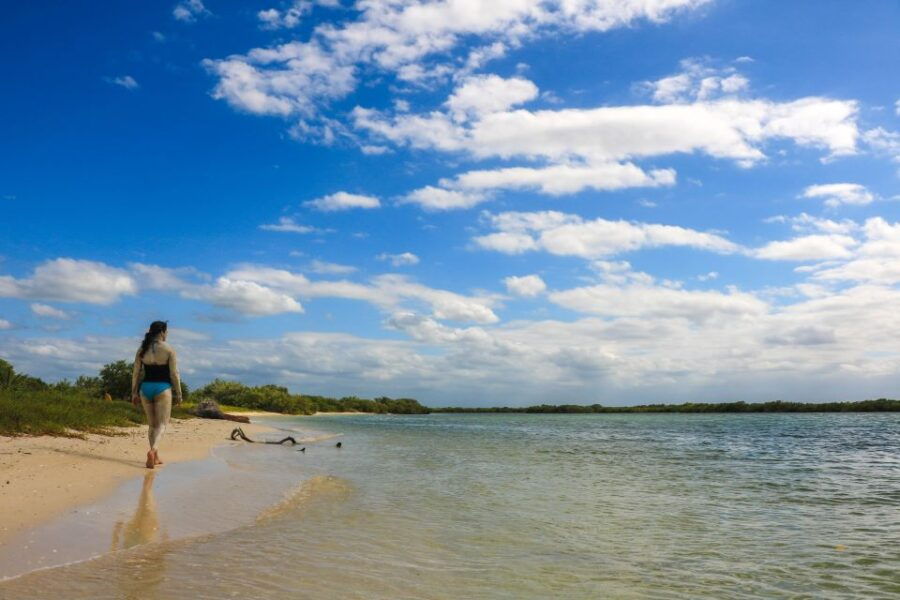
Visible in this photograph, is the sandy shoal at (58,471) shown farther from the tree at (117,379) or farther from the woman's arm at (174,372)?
the tree at (117,379)

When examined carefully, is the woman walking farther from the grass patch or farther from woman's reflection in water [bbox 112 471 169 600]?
woman's reflection in water [bbox 112 471 169 600]

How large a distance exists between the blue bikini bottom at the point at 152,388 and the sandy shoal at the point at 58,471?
4.34ft

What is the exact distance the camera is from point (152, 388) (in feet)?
38.6

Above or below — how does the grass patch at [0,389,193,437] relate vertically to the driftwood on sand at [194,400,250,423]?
A: above

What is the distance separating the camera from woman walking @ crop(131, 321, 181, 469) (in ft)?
38.4

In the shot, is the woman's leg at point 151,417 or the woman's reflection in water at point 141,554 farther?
the woman's leg at point 151,417

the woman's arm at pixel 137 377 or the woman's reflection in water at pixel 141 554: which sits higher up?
the woman's arm at pixel 137 377

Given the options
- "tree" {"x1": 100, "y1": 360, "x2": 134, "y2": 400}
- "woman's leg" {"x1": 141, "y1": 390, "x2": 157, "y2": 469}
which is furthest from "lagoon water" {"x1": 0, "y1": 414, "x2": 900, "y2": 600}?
"tree" {"x1": 100, "y1": 360, "x2": 134, "y2": 400}

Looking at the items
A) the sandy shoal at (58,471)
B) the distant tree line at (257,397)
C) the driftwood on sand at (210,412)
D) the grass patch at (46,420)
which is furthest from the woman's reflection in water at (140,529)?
the distant tree line at (257,397)

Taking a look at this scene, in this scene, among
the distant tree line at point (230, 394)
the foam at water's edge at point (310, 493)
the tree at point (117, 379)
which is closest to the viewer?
the foam at water's edge at point (310, 493)

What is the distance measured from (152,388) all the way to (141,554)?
6734 millimetres

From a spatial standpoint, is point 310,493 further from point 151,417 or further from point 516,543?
point 516,543

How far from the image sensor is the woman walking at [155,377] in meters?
11.7

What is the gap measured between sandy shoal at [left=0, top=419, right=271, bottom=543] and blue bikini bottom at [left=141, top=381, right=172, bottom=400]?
132cm
